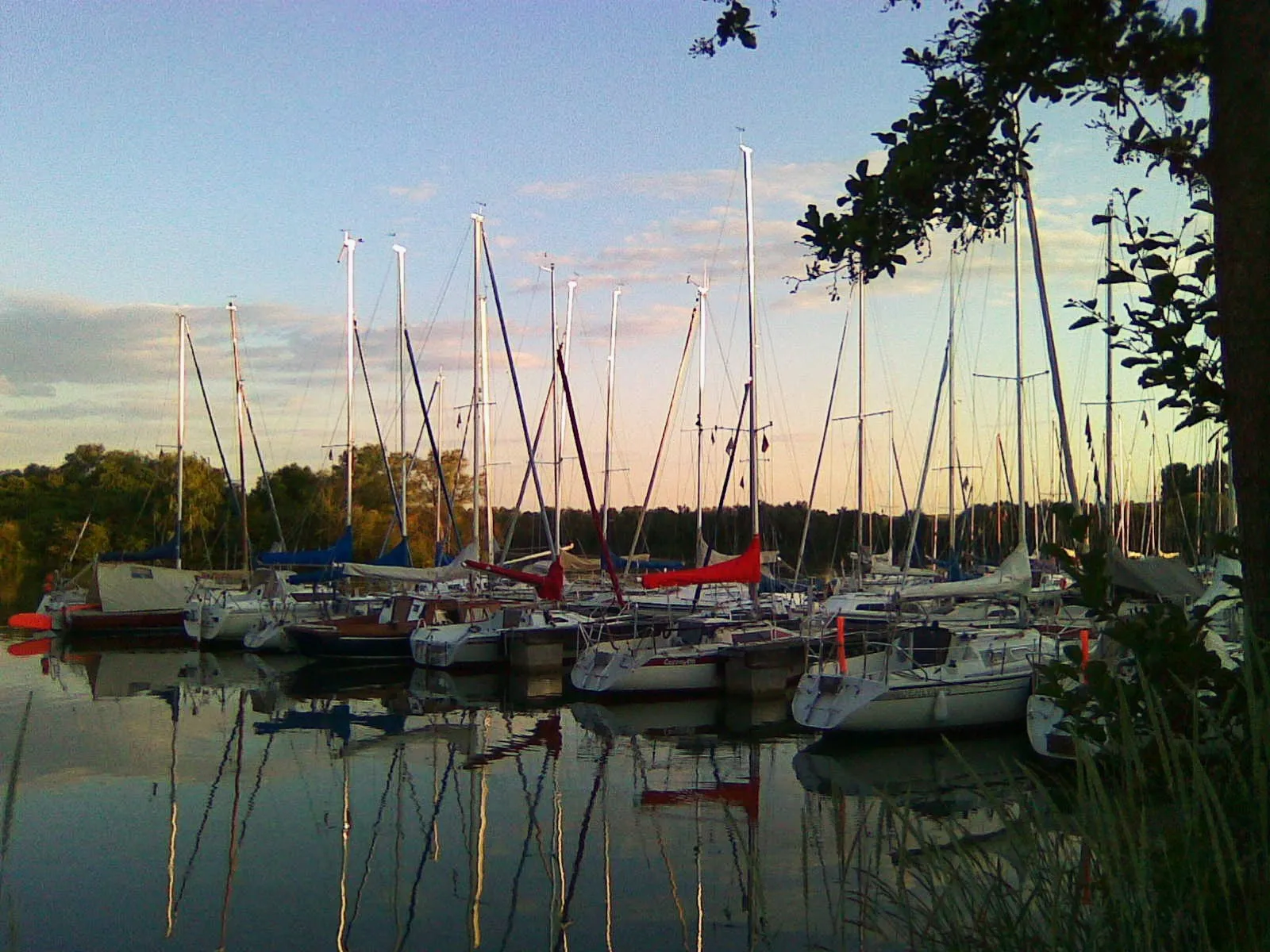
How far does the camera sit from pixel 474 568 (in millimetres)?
31016

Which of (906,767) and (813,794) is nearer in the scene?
(813,794)

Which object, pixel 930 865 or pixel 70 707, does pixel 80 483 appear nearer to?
pixel 70 707

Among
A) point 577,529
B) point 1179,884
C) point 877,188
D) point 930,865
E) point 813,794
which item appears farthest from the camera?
point 577,529

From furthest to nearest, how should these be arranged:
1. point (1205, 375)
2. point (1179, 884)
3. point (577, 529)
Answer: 1. point (577, 529)
2. point (1205, 375)
3. point (1179, 884)

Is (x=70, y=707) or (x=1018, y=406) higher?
(x=1018, y=406)

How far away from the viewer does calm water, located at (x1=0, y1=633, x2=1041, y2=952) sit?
435 inches

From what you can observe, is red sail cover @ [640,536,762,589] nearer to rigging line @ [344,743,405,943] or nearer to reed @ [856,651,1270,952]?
rigging line @ [344,743,405,943]

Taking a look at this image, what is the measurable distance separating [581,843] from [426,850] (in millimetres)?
1757

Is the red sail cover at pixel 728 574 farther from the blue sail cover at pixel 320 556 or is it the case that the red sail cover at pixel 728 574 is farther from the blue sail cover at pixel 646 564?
the blue sail cover at pixel 320 556

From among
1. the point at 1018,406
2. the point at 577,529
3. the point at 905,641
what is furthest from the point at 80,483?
the point at 905,641

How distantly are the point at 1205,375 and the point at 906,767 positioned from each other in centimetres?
1470

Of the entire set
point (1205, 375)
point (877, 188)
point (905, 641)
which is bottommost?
point (905, 641)

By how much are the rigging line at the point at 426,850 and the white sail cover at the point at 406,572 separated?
47.3 ft

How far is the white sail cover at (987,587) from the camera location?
24.5m
